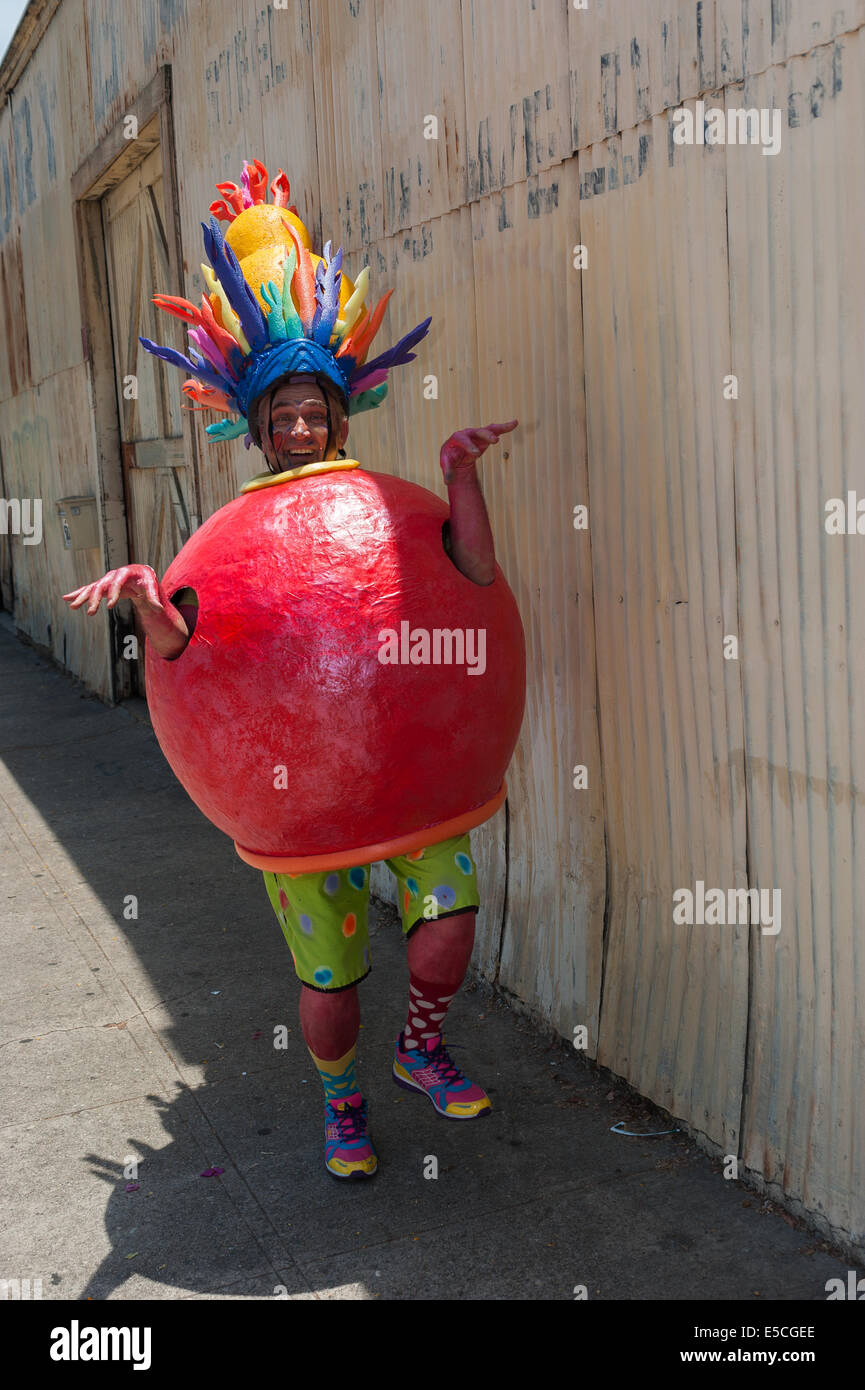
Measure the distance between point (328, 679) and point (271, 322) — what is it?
1020 millimetres

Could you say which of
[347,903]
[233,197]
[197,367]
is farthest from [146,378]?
[347,903]

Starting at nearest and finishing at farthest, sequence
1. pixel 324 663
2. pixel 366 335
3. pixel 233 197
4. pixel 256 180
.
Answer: pixel 324 663
pixel 366 335
pixel 233 197
pixel 256 180

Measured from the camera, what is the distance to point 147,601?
2889mm

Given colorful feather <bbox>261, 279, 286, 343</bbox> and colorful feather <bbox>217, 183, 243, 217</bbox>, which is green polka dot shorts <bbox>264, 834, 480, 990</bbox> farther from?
colorful feather <bbox>217, 183, 243, 217</bbox>

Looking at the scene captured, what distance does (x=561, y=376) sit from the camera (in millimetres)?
3580

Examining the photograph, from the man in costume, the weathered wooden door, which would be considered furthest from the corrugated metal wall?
the weathered wooden door

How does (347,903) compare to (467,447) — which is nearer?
(467,447)

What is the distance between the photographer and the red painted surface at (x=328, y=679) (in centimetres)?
282

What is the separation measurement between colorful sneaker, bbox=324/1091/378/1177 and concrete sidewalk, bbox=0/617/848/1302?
2.0 inches

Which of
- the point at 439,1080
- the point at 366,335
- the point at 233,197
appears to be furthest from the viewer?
the point at 233,197

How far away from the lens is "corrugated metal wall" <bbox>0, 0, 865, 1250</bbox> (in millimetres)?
2676

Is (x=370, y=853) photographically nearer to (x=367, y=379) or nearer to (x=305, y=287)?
(x=367, y=379)

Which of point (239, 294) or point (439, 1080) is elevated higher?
point (239, 294)
